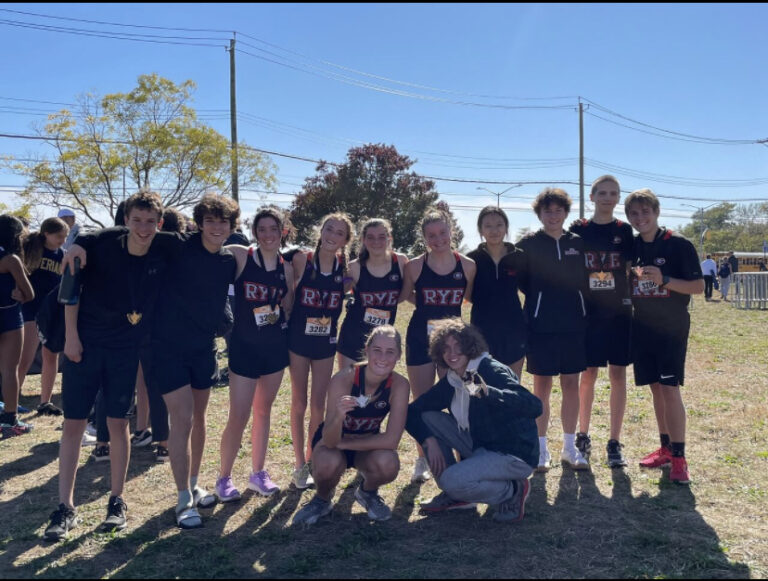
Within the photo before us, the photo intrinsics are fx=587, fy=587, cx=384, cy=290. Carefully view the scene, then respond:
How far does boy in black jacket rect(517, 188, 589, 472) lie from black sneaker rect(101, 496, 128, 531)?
9.44 feet

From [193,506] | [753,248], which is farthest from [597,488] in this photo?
[753,248]

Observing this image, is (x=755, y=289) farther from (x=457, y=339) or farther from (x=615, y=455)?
(x=457, y=339)

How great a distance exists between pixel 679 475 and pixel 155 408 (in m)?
3.96

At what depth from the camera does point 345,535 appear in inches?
134

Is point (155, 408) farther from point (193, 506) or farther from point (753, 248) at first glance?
point (753, 248)

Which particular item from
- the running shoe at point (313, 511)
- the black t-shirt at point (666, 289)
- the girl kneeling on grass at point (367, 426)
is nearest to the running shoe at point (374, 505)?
the girl kneeling on grass at point (367, 426)

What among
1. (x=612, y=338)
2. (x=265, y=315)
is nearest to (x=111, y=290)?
(x=265, y=315)

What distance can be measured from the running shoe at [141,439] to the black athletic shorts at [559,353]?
3401mm

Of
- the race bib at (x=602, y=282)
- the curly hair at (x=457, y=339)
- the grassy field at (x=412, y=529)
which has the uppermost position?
the race bib at (x=602, y=282)

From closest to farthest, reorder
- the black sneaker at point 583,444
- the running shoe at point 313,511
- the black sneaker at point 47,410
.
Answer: the running shoe at point 313,511 < the black sneaker at point 583,444 < the black sneaker at point 47,410

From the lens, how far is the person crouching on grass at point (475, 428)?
3.48 m

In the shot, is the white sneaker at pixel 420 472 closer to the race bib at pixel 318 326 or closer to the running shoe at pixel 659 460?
the race bib at pixel 318 326

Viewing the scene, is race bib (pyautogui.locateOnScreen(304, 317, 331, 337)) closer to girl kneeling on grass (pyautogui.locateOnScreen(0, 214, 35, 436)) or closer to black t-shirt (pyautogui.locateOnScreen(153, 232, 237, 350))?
black t-shirt (pyautogui.locateOnScreen(153, 232, 237, 350))

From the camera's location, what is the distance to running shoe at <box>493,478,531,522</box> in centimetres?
356
